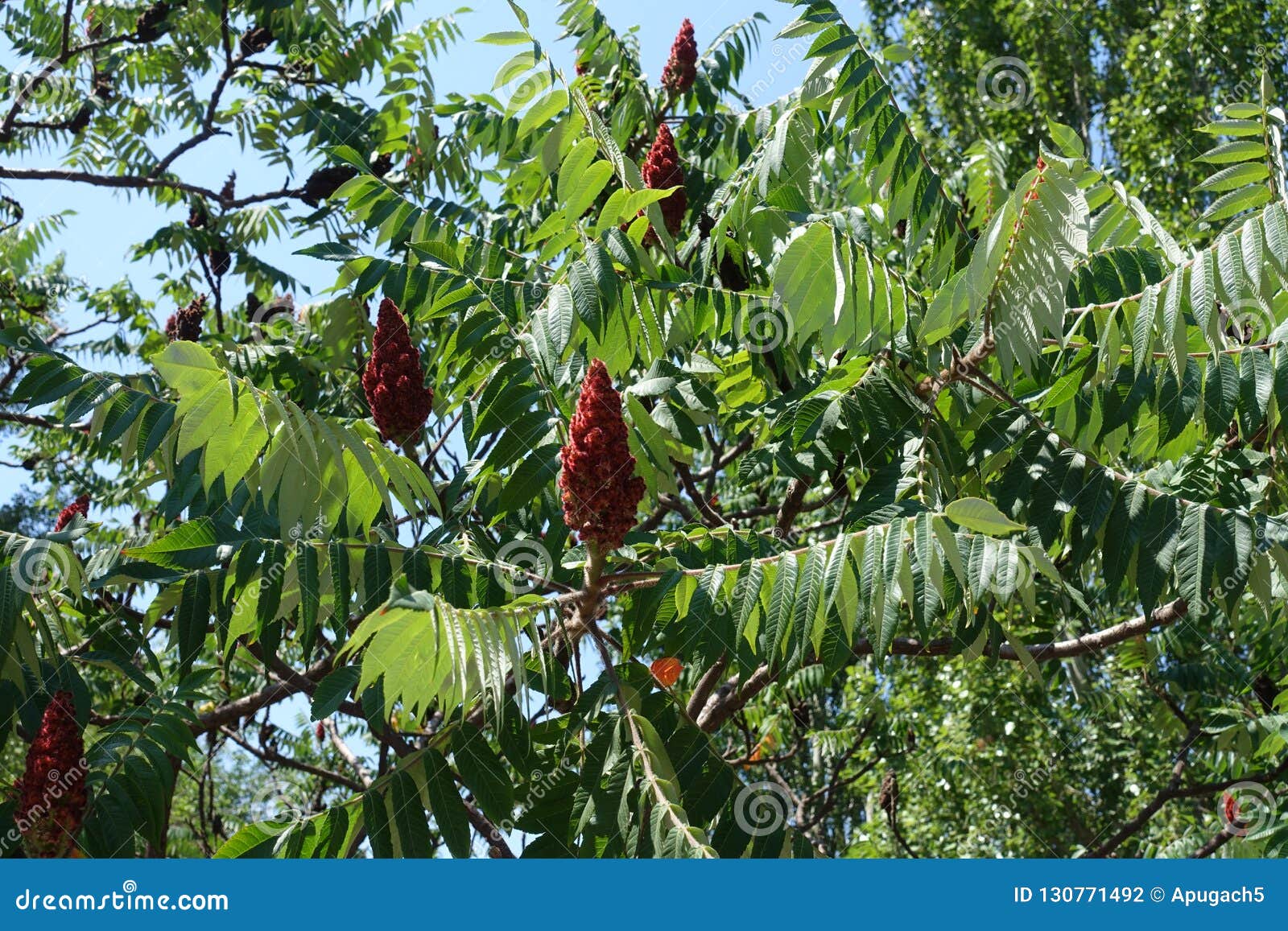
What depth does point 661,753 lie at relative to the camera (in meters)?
3.06

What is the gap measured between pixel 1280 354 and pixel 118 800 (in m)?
3.71

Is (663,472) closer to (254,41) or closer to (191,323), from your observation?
(191,323)

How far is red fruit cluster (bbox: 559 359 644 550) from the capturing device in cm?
296

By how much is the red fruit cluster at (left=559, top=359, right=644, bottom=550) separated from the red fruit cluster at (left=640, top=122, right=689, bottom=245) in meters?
1.64

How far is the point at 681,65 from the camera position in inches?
248

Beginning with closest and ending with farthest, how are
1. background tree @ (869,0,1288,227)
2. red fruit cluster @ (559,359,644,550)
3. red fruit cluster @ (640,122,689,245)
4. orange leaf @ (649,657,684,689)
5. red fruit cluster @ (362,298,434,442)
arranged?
red fruit cluster @ (559,359,644,550) < red fruit cluster @ (362,298,434,442) < orange leaf @ (649,657,684,689) < red fruit cluster @ (640,122,689,245) < background tree @ (869,0,1288,227)

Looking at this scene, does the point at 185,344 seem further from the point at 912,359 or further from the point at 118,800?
the point at 912,359

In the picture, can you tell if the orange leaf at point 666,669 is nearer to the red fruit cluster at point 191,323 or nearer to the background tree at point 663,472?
the background tree at point 663,472

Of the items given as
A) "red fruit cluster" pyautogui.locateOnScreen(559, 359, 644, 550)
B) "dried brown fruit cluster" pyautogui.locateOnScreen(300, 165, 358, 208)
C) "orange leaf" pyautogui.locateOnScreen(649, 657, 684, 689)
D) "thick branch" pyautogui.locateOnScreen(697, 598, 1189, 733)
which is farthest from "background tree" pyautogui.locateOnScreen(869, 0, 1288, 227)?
"red fruit cluster" pyautogui.locateOnScreen(559, 359, 644, 550)

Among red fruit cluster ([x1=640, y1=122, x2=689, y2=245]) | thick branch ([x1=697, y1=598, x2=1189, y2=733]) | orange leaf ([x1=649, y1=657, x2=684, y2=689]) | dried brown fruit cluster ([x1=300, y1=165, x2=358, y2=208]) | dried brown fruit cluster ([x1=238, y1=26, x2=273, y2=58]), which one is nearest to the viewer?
orange leaf ([x1=649, y1=657, x2=684, y2=689])

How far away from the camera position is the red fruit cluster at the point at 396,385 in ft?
12.1

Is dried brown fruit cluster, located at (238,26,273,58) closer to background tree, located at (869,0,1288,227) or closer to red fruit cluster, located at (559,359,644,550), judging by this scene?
red fruit cluster, located at (559,359,644,550)

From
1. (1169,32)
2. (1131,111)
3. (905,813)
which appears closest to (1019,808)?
(905,813)

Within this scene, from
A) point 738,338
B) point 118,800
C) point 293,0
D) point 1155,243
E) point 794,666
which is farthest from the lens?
point 293,0
